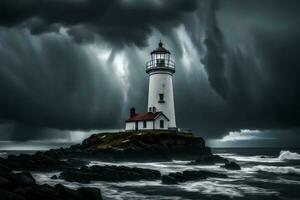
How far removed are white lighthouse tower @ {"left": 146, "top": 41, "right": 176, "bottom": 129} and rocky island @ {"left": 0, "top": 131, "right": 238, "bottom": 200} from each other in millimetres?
4644

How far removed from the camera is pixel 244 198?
58.6 feet

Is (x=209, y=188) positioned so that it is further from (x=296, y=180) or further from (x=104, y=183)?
(x=296, y=180)

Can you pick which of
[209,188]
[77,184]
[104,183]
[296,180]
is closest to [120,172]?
[104,183]

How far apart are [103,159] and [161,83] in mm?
13797

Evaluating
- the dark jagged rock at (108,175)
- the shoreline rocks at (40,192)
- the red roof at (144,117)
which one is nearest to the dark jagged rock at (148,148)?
the red roof at (144,117)

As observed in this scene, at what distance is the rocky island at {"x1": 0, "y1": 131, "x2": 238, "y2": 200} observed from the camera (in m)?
14.0

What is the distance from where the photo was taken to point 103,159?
37906mm

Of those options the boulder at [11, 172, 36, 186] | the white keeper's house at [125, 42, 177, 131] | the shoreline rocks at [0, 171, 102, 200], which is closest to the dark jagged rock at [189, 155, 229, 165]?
the white keeper's house at [125, 42, 177, 131]

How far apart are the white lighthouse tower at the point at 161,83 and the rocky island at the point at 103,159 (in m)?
4.64

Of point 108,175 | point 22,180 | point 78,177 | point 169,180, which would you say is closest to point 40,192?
point 22,180

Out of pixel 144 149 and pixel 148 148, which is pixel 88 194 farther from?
pixel 148 148

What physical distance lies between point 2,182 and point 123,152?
928 inches

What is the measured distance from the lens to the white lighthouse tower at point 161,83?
4641cm

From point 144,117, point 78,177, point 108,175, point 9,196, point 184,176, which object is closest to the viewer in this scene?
point 9,196
